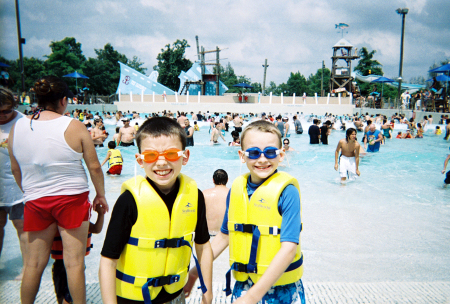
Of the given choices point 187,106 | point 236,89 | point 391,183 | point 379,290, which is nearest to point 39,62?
point 187,106

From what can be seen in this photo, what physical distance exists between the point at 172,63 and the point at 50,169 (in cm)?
5708

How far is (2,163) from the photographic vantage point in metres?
2.71

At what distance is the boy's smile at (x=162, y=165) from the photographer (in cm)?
167

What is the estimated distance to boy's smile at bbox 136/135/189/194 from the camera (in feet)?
5.47

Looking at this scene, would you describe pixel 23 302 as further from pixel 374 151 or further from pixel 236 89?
pixel 236 89

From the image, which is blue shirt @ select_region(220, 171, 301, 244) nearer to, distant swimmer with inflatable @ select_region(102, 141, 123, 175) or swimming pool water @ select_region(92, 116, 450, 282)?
swimming pool water @ select_region(92, 116, 450, 282)

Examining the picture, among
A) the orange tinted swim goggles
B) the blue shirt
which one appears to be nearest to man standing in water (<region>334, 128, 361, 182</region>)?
the blue shirt

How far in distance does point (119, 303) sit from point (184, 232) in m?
0.48

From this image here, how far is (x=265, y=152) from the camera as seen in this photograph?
1.74m

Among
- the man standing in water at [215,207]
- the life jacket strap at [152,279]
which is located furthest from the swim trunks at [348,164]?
the life jacket strap at [152,279]

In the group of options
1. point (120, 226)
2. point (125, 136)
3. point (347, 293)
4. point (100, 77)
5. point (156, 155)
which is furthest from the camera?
point (100, 77)

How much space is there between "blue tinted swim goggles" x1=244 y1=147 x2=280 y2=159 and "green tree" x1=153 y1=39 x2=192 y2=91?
5684 centimetres

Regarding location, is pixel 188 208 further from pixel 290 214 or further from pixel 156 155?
pixel 290 214

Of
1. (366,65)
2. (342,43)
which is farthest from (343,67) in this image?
(366,65)
